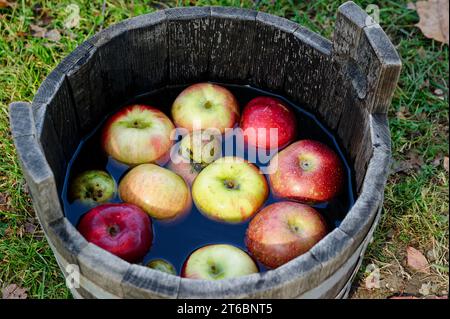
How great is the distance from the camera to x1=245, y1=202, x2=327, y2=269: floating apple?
2193mm

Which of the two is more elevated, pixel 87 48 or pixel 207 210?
pixel 87 48

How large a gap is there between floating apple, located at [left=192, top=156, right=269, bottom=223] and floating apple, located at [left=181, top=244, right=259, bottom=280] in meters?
0.16

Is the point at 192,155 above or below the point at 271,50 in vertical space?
below

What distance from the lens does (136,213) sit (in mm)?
2246

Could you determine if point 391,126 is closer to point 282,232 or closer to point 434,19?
point 434,19

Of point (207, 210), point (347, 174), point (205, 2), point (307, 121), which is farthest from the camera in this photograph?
point (205, 2)

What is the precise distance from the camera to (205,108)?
2617 millimetres

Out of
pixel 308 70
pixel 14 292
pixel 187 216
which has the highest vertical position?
pixel 308 70

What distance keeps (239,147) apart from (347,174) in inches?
18.2

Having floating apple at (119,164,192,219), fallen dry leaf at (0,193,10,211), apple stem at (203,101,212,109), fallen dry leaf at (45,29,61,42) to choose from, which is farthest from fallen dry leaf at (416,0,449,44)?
fallen dry leaf at (0,193,10,211)

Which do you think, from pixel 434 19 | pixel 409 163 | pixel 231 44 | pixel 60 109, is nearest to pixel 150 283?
pixel 60 109

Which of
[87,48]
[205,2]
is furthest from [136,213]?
[205,2]

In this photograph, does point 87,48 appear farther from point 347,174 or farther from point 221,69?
point 347,174

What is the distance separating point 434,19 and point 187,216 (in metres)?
2.08
